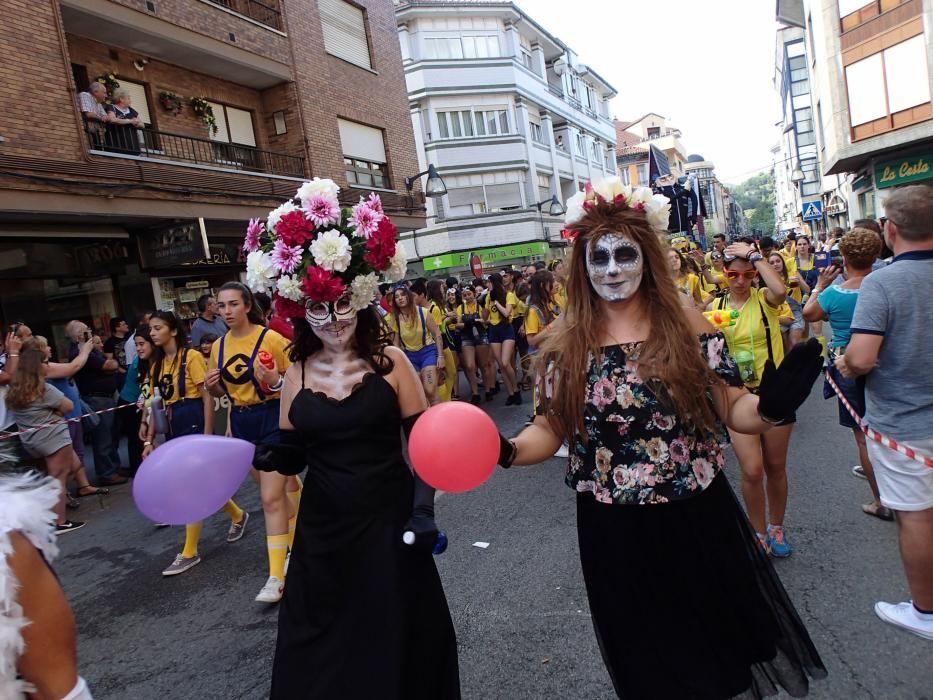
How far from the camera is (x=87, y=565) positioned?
5.19m

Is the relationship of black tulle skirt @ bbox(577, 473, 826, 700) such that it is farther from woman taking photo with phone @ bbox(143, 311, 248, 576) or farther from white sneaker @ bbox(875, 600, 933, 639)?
woman taking photo with phone @ bbox(143, 311, 248, 576)

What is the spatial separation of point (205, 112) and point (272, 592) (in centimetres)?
1186

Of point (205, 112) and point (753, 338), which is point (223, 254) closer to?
point (205, 112)

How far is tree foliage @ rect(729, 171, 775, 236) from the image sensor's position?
469 feet

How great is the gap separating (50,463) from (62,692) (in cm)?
544

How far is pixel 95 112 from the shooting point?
34.4 ft

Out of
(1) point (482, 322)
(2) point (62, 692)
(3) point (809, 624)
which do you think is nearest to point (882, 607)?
(3) point (809, 624)

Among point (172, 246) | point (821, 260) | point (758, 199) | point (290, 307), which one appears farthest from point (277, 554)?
point (758, 199)

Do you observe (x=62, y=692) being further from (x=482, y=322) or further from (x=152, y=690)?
(x=482, y=322)

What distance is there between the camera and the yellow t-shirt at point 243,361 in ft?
14.4

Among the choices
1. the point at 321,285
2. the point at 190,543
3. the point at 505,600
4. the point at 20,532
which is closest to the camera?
the point at 20,532

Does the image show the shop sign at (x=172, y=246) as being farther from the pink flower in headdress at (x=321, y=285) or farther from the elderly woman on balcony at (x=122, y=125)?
the pink flower in headdress at (x=321, y=285)

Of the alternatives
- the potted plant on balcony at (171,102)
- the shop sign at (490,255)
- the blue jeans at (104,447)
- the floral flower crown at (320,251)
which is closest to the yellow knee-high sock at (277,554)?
the floral flower crown at (320,251)

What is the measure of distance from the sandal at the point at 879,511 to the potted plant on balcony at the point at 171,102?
1289 centimetres
